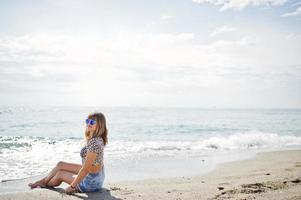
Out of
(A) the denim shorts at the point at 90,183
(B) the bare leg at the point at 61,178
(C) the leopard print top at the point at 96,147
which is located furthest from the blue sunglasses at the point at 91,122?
(B) the bare leg at the point at 61,178

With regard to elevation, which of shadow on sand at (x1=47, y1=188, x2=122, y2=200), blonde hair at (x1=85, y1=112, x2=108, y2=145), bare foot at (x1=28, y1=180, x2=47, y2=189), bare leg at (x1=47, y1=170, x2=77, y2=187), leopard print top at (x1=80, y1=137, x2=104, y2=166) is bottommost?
shadow on sand at (x1=47, y1=188, x2=122, y2=200)

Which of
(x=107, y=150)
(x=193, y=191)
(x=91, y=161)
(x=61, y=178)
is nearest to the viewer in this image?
(x=91, y=161)

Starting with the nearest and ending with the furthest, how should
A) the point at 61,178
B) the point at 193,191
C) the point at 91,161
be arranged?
the point at 91,161 → the point at 193,191 → the point at 61,178

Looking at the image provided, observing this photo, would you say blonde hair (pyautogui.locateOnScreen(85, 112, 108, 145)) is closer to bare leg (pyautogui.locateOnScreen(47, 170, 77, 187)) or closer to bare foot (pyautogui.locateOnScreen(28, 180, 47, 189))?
bare leg (pyautogui.locateOnScreen(47, 170, 77, 187))

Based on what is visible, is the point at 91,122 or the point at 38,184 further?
the point at 38,184

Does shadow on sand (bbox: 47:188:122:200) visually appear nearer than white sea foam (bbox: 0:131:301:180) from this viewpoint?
Yes

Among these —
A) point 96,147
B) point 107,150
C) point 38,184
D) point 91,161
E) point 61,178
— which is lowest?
point 107,150

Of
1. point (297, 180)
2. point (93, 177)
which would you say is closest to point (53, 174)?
point (93, 177)

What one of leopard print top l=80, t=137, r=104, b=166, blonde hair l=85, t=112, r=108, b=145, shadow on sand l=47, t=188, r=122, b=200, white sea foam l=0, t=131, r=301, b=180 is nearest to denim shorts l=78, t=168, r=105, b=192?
shadow on sand l=47, t=188, r=122, b=200

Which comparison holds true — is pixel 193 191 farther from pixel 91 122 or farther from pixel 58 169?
pixel 58 169

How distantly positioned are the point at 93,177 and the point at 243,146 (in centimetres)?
1316

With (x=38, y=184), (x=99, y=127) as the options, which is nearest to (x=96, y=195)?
(x=99, y=127)

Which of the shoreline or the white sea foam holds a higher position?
the shoreline

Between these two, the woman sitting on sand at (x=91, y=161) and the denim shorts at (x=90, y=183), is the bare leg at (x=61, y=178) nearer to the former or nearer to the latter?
the woman sitting on sand at (x=91, y=161)
